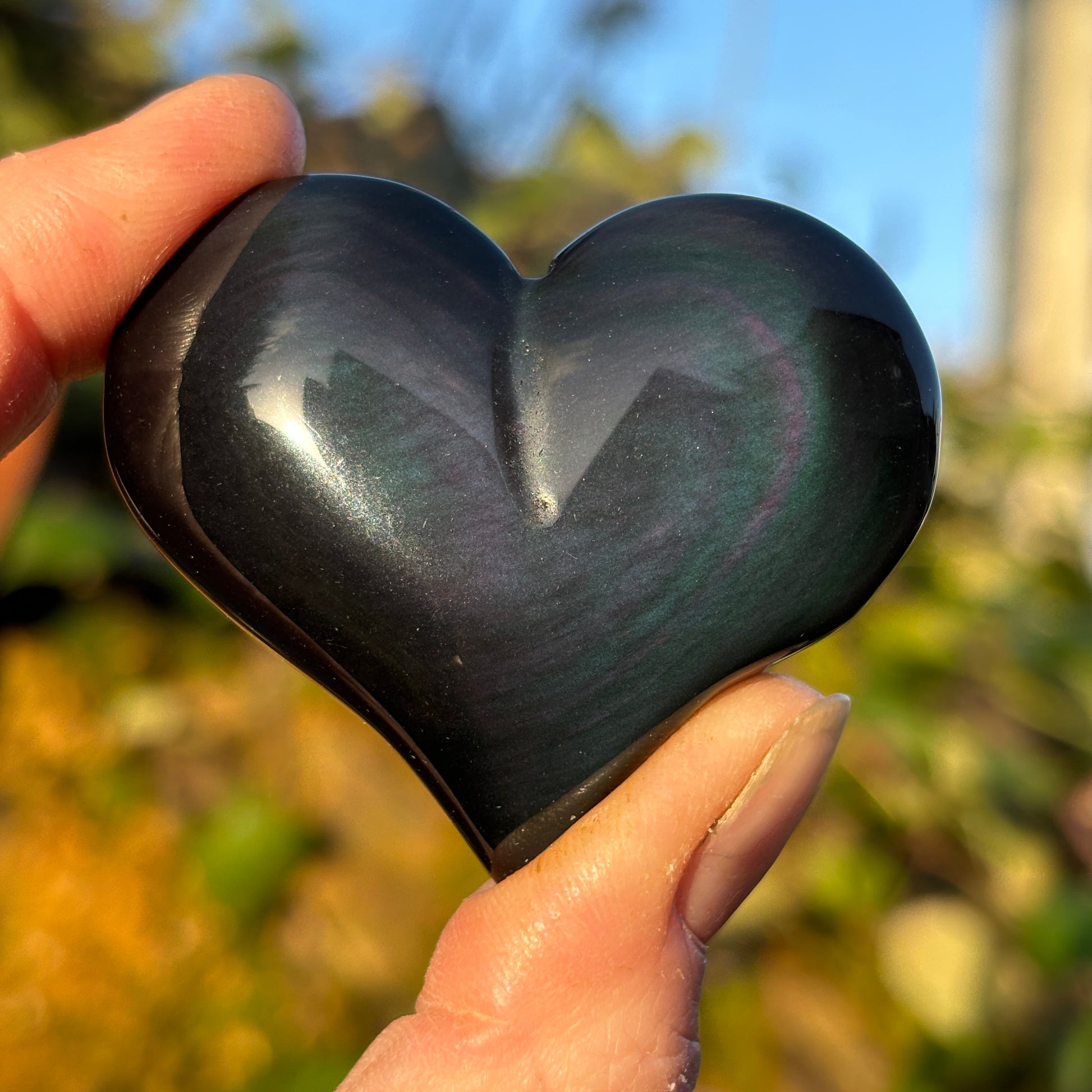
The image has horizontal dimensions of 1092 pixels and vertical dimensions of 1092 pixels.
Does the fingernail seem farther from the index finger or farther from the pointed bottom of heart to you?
the index finger

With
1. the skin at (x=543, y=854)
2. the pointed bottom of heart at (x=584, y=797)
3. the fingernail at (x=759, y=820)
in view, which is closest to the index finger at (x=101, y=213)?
the skin at (x=543, y=854)

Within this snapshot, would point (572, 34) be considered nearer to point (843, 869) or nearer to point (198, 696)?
point (198, 696)

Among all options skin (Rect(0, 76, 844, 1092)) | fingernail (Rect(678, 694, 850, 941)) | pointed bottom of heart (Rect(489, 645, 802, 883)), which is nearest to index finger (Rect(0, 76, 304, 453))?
skin (Rect(0, 76, 844, 1092))

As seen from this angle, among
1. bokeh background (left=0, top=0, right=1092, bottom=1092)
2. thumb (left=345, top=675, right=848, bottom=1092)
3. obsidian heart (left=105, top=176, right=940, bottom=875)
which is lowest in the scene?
bokeh background (left=0, top=0, right=1092, bottom=1092)

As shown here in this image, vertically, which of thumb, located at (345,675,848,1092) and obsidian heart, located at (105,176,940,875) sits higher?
obsidian heart, located at (105,176,940,875)

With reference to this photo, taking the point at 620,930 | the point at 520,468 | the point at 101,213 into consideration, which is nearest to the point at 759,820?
the point at 620,930

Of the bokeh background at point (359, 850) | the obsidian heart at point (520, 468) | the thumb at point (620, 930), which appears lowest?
the bokeh background at point (359, 850)

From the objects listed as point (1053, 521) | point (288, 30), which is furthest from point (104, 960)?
point (288, 30)

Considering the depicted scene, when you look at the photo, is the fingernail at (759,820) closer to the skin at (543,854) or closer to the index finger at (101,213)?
the skin at (543,854)
